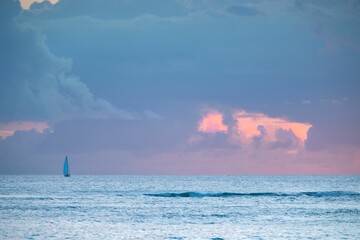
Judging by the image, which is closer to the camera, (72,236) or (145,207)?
(72,236)

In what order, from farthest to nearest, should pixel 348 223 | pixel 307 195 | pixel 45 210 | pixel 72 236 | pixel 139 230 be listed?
pixel 307 195, pixel 45 210, pixel 348 223, pixel 139 230, pixel 72 236

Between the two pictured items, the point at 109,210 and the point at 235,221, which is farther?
the point at 109,210

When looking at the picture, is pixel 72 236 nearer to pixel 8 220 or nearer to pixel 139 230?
pixel 139 230

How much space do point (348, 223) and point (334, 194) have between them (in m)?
61.5

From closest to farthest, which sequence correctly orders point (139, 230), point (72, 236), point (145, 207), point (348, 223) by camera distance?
point (72, 236)
point (139, 230)
point (348, 223)
point (145, 207)

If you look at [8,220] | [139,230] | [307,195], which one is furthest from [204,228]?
[307,195]

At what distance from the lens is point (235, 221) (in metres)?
71.8

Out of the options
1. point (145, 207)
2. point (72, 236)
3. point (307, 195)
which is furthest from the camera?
point (307, 195)

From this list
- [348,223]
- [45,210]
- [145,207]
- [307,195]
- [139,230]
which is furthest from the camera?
[307,195]

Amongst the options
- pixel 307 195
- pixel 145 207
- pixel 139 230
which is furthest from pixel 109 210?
pixel 307 195

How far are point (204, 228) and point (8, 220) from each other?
21.8m

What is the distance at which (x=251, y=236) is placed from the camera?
58.7m

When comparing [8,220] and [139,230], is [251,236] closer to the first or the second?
[139,230]

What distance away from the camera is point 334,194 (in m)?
130
